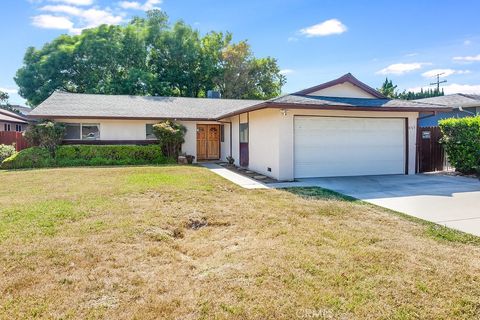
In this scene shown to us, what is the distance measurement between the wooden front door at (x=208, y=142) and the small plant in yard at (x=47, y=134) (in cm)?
685

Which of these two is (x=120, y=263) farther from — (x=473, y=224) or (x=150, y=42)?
(x=150, y=42)

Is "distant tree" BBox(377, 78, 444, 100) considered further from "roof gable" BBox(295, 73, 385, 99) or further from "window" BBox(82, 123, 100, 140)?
"window" BBox(82, 123, 100, 140)

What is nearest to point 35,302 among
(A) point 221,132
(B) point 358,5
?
(B) point 358,5

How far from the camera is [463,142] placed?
37.3ft

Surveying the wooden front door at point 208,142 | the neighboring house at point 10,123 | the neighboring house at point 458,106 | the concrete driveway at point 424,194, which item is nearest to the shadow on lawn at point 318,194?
the concrete driveway at point 424,194

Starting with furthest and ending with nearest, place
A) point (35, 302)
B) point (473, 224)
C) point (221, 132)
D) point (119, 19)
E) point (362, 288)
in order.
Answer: point (119, 19) → point (221, 132) → point (473, 224) → point (362, 288) → point (35, 302)

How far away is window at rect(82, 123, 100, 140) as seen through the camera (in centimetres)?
1634

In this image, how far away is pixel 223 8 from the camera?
13609 mm

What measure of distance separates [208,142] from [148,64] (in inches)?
642

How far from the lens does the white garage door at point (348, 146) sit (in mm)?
10859

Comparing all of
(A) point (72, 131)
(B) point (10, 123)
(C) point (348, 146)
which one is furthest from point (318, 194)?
(B) point (10, 123)

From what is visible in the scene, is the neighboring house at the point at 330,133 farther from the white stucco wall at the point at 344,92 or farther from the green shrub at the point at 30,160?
the green shrub at the point at 30,160

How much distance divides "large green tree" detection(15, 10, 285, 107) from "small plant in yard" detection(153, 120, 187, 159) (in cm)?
1295

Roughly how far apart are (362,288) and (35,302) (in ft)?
10.3
